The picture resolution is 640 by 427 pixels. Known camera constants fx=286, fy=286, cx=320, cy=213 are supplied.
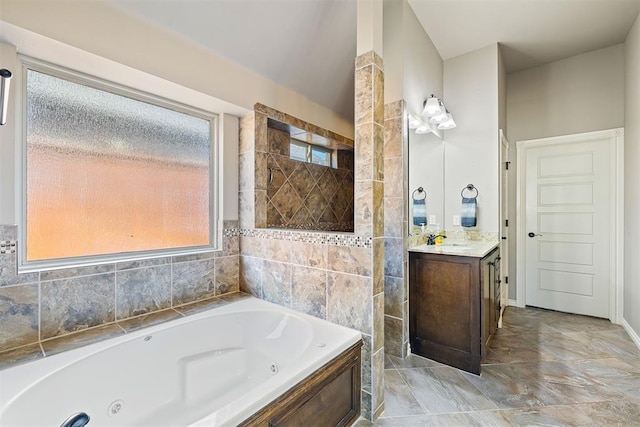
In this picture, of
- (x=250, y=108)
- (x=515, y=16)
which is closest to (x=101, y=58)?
(x=250, y=108)

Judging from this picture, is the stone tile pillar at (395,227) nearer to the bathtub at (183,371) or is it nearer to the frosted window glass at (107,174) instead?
the bathtub at (183,371)

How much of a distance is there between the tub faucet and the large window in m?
0.87

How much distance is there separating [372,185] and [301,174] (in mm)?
1575

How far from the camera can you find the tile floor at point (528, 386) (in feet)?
5.59

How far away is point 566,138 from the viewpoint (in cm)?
338

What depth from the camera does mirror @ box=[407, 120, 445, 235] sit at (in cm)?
267

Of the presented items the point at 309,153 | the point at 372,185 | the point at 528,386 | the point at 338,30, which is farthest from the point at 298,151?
the point at 528,386

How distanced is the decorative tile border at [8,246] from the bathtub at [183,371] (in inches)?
22.7

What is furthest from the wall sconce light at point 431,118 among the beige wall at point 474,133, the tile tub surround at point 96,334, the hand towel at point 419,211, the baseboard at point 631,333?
the baseboard at point 631,333

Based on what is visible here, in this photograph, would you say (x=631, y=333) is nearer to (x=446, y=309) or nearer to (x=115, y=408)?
(x=446, y=309)

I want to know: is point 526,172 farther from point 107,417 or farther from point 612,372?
point 107,417

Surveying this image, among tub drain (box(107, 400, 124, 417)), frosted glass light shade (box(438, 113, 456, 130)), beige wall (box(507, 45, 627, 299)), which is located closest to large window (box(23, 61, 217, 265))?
tub drain (box(107, 400, 124, 417))

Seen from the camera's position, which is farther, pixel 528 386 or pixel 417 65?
pixel 417 65

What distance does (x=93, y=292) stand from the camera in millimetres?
1748
